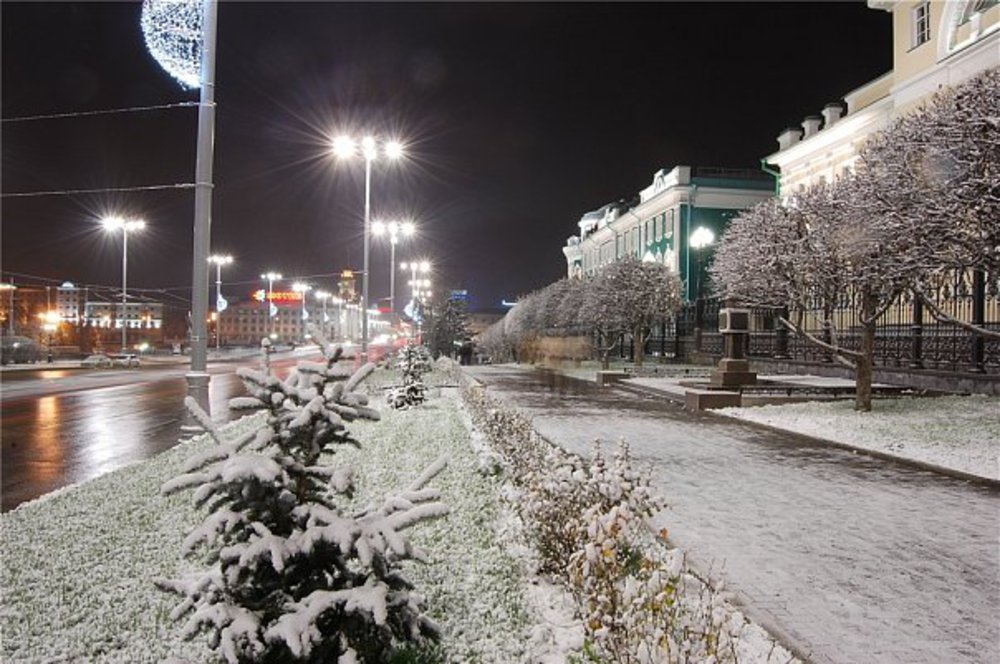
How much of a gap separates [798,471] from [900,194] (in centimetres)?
480

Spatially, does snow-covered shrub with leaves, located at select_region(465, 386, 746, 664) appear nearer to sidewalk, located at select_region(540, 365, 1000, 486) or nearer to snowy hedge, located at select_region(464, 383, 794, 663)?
snowy hedge, located at select_region(464, 383, 794, 663)

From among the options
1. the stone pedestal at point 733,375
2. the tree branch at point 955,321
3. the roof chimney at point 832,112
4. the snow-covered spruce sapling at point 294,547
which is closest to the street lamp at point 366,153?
the stone pedestal at point 733,375

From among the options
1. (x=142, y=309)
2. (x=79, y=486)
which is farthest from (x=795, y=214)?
(x=142, y=309)

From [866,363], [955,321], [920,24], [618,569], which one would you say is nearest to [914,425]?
[955,321]

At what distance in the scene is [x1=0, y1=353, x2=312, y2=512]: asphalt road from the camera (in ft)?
30.9

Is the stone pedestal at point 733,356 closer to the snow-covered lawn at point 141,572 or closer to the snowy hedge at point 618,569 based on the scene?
the snow-covered lawn at point 141,572

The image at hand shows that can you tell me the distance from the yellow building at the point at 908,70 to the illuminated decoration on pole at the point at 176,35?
1337 cm

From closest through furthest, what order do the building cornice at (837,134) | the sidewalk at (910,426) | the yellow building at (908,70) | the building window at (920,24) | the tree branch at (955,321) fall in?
1. the sidewalk at (910,426)
2. the tree branch at (955,321)
3. the yellow building at (908,70)
4. the building window at (920,24)
5. the building cornice at (837,134)

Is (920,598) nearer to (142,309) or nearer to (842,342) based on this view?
(842,342)

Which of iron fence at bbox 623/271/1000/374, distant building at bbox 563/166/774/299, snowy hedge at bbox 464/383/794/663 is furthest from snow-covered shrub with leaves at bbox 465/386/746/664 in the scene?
distant building at bbox 563/166/774/299

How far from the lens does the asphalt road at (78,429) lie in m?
9.41

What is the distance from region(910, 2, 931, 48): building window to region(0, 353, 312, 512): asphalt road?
26.4 metres

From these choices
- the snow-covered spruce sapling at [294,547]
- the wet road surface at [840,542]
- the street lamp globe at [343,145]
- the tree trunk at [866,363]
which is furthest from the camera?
the street lamp globe at [343,145]

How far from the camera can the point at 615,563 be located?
3.81 m
